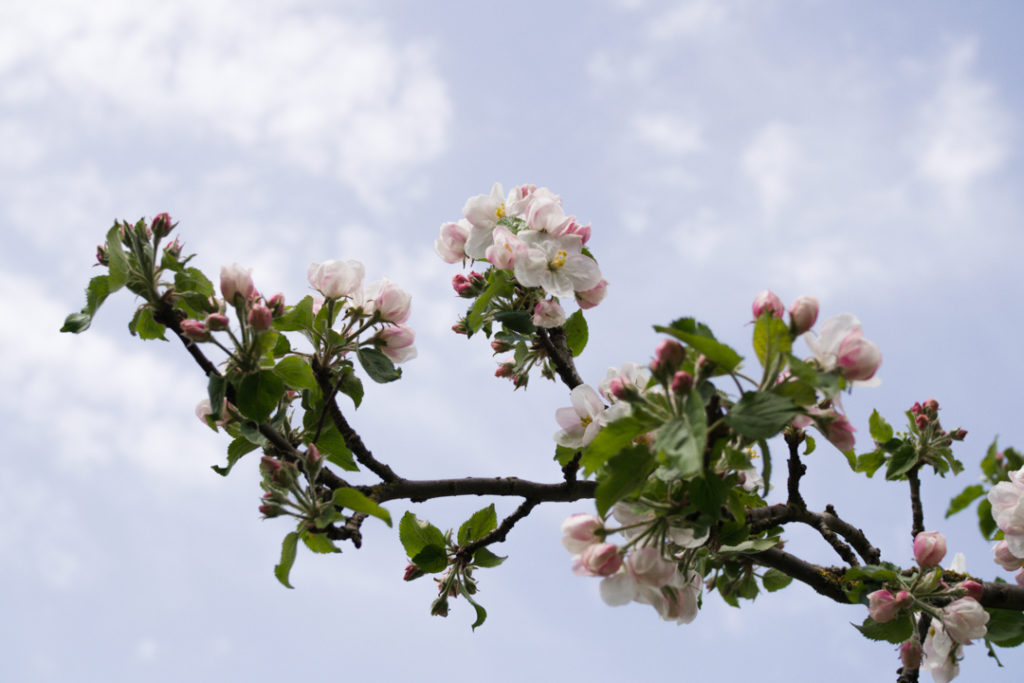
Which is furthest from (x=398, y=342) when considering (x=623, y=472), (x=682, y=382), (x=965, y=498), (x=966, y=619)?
(x=965, y=498)

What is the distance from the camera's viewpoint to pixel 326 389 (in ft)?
7.02

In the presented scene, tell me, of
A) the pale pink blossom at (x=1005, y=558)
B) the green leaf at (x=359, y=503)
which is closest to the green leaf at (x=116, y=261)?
the green leaf at (x=359, y=503)

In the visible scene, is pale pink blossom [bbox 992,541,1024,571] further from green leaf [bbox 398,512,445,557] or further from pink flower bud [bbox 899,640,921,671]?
green leaf [bbox 398,512,445,557]

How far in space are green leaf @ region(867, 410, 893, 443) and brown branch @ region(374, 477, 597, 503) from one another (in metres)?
1.30

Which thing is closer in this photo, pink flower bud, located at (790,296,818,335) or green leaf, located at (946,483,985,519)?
pink flower bud, located at (790,296,818,335)

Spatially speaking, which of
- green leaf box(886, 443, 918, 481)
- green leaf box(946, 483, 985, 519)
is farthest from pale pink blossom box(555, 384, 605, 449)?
green leaf box(946, 483, 985, 519)

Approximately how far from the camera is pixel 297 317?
2016 millimetres

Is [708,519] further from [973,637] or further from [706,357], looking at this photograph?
[973,637]

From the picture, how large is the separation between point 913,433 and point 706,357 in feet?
6.43

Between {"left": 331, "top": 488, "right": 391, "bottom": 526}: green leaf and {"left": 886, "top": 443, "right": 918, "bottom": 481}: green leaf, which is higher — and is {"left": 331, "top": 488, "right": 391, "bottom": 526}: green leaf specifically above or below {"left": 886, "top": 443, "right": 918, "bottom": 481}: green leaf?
below

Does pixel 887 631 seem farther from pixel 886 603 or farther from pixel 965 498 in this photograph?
pixel 965 498

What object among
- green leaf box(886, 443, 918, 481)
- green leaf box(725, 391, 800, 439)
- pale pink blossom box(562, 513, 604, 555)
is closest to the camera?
green leaf box(725, 391, 800, 439)

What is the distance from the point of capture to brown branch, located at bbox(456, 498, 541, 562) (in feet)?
8.04

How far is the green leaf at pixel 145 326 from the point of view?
202cm
